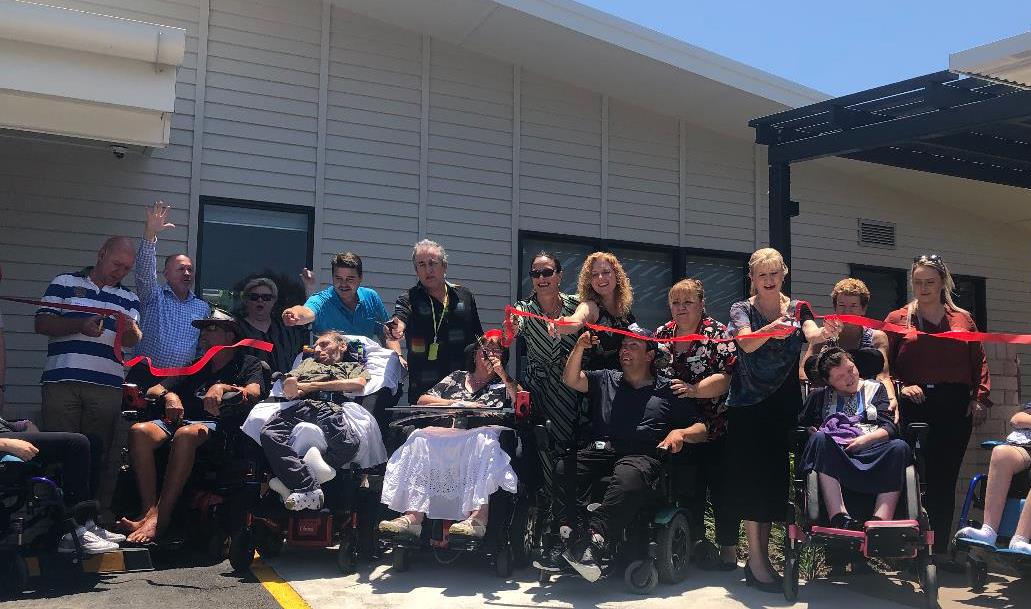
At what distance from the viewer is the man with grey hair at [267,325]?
19.7 feet

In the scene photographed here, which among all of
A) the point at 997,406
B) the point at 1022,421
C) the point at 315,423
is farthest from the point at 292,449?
the point at 997,406

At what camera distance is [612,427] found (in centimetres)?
489

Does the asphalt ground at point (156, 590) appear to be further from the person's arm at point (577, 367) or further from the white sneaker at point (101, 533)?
the person's arm at point (577, 367)

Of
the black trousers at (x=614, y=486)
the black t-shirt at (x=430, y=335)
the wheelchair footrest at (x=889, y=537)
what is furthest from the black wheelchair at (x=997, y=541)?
the black t-shirt at (x=430, y=335)

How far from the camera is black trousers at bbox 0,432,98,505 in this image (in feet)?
15.4

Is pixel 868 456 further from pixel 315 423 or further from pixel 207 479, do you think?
pixel 207 479

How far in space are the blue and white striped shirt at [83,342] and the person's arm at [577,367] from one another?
2.76m

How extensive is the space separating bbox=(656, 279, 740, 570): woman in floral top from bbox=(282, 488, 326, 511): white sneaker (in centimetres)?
198

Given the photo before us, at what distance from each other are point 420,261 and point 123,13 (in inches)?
121

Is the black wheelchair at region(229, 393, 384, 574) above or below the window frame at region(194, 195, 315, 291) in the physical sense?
below

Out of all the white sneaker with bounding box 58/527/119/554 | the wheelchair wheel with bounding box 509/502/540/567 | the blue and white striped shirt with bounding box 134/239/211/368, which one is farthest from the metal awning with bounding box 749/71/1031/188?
the white sneaker with bounding box 58/527/119/554

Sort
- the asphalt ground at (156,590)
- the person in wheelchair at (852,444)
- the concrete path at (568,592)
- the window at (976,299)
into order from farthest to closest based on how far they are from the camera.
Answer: the window at (976,299) → the person in wheelchair at (852,444) → the concrete path at (568,592) → the asphalt ground at (156,590)

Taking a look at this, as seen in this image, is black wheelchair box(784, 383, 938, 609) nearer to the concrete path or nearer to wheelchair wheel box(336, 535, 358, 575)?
the concrete path

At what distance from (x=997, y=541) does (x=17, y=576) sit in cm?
488
